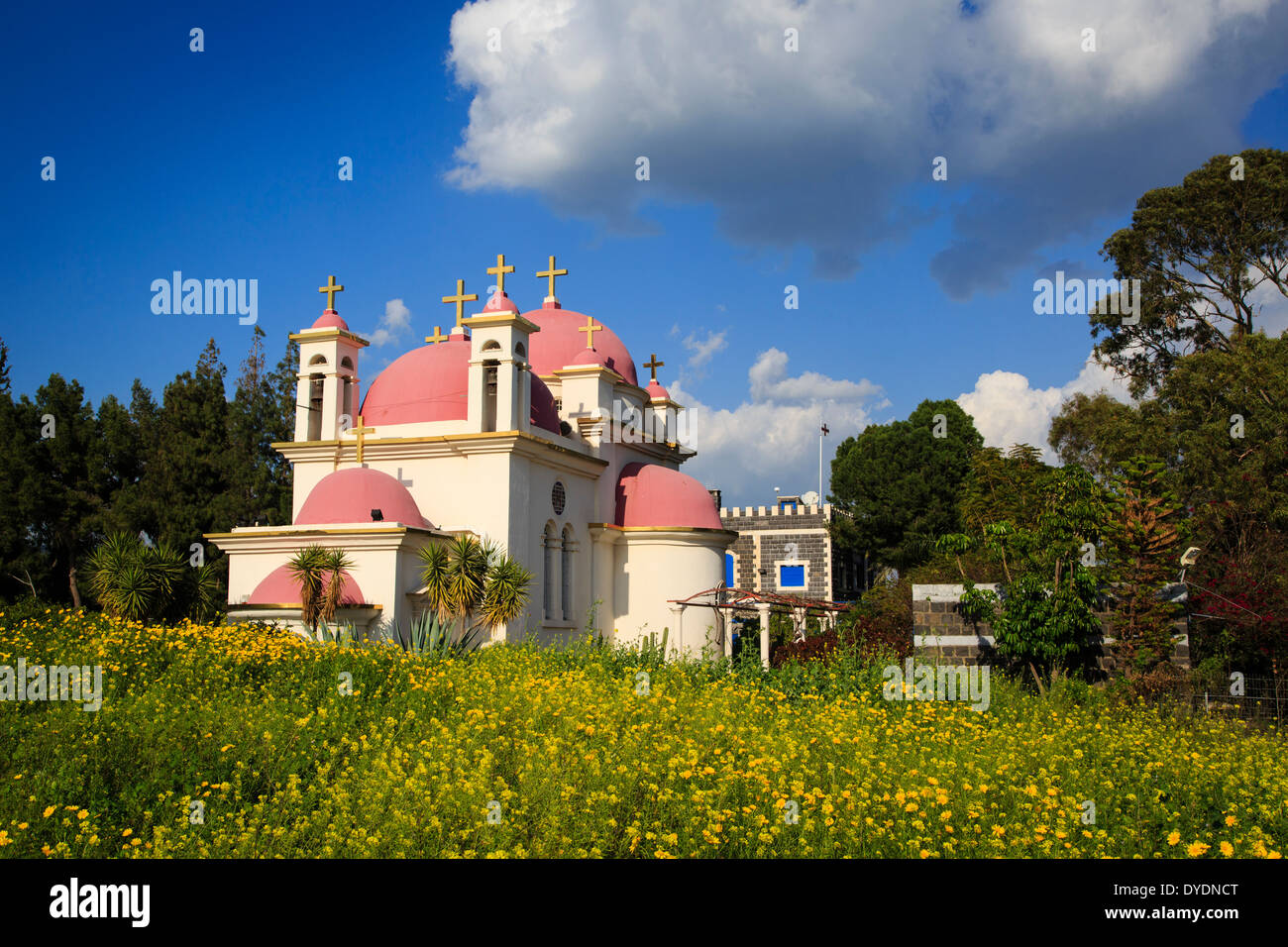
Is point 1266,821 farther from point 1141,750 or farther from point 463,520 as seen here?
point 463,520

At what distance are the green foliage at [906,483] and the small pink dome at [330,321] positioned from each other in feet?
83.9

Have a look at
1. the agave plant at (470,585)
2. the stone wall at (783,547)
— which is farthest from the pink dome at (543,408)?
the stone wall at (783,547)

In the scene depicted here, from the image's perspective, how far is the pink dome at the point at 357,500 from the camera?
1959cm

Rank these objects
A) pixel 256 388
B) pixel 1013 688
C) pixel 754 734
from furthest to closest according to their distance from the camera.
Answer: pixel 256 388, pixel 1013 688, pixel 754 734

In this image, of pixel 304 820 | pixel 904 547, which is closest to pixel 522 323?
pixel 304 820

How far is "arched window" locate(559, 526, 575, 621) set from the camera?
23.8m

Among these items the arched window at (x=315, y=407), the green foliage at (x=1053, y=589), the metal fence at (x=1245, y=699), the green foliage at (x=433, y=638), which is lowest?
the metal fence at (x=1245, y=699)

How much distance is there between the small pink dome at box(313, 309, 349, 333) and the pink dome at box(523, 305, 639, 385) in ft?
17.3

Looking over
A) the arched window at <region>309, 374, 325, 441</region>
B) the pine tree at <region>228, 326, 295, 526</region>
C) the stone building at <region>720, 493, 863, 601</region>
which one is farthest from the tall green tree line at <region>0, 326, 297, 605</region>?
the stone building at <region>720, 493, 863, 601</region>

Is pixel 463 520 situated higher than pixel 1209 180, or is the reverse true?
pixel 1209 180

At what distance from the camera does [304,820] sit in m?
7.21

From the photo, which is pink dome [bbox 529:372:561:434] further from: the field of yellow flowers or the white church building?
the field of yellow flowers

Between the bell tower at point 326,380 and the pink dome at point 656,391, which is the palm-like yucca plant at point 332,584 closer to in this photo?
the bell tower at point 326,380

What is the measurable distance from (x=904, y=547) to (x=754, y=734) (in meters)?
34.1
